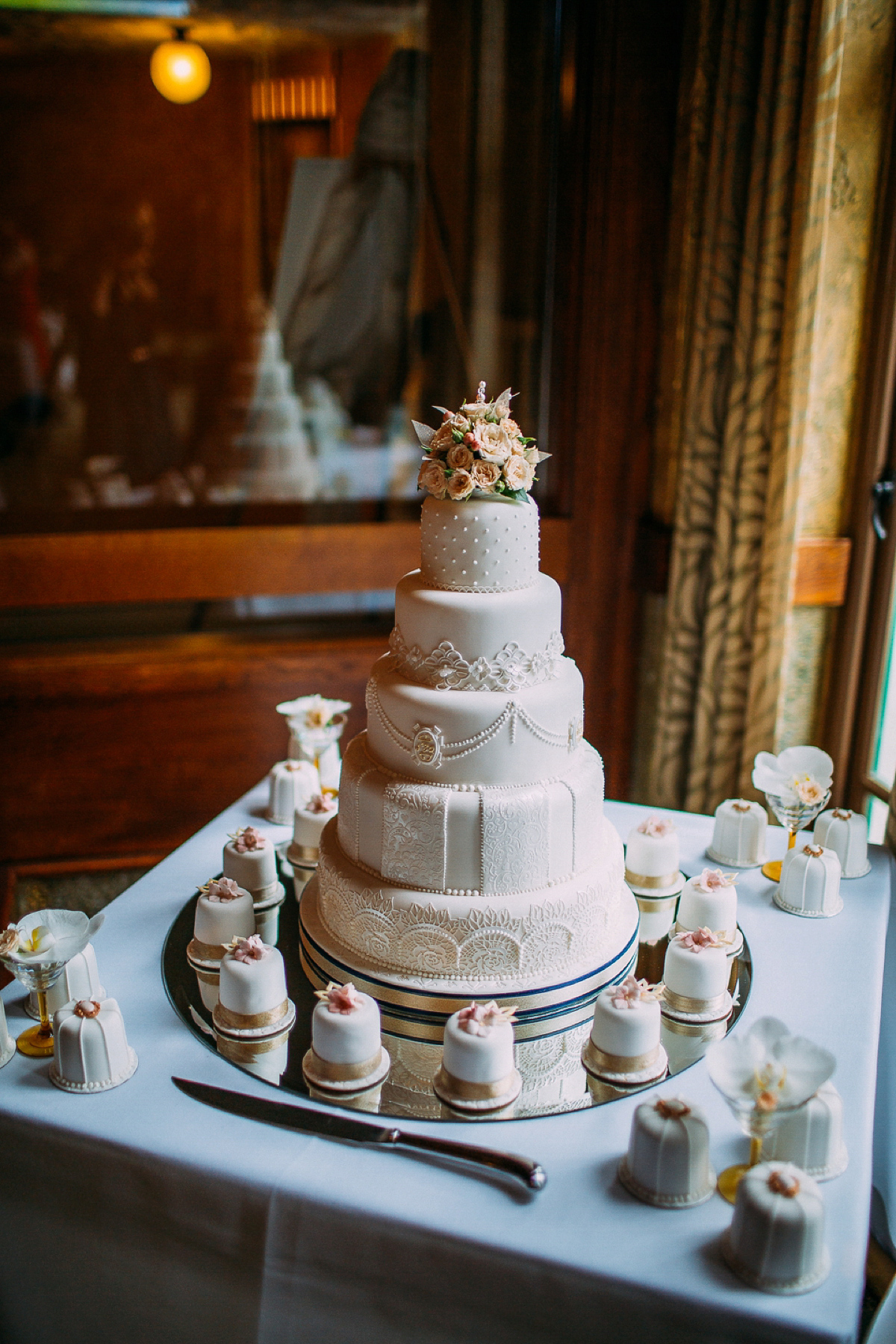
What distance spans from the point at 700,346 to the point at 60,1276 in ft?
7.80

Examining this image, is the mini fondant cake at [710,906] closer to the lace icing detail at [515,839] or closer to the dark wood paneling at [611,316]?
the lace icing detail at [515,839]

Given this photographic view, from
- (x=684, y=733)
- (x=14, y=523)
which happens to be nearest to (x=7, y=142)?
(x=14, y=523)

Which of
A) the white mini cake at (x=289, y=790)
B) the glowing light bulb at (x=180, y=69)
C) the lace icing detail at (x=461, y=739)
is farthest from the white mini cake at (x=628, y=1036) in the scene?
the glowing light bulb at (x=180, y=69)

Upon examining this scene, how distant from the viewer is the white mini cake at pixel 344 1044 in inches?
53.3

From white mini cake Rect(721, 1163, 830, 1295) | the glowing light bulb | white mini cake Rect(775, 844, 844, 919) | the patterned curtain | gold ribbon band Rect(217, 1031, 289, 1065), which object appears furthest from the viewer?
the glowing light bulb

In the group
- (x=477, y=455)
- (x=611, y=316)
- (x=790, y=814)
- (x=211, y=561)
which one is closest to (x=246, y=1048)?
(x=477, y=455)

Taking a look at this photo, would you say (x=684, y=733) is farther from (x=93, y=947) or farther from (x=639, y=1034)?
(x=93, y=947)

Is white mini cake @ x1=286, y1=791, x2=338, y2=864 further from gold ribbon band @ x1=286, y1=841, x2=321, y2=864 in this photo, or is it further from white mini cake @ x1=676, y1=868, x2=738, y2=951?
white mini cake @ x1=676, y1=868, x2=738, y2=951

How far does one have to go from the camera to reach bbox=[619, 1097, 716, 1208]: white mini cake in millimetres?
1149

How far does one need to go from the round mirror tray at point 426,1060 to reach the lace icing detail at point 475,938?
11cm

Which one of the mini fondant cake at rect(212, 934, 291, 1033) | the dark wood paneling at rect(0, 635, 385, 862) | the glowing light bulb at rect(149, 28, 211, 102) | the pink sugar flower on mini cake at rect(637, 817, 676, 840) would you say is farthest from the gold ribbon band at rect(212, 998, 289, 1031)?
the glowing light bulb at rect(149, 28, 211, 102)

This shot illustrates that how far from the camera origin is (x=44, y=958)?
55.6 inches

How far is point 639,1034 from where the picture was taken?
1.37m

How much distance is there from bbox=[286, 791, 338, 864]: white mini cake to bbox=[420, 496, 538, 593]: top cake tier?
25.2 inches
